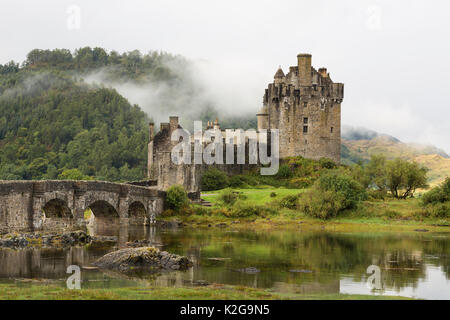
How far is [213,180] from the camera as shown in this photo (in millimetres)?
68438

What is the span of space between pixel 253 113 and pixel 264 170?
8453 centimetres

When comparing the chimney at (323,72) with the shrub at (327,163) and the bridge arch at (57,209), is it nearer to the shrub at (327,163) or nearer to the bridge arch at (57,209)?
the shrub at (327,163)

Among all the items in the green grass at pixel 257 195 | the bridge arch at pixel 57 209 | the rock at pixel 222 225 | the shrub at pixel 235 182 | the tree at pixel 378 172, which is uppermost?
the tree at pixel 378 172

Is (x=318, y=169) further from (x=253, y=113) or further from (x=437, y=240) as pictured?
(x=253, y=113)

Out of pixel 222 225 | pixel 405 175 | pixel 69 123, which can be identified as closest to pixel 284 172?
pixel 405 175

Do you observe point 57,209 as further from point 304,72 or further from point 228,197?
point 304,72

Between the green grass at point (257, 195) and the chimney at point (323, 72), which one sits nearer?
the green grass at point (257, 195)

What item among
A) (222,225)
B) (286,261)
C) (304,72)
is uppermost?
(304,72)

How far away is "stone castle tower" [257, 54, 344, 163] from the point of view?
265ft

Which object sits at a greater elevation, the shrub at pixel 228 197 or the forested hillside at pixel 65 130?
the forested hillside at pixel 65 130

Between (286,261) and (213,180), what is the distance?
3799 cm

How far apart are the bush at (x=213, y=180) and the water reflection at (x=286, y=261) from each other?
71.8ft

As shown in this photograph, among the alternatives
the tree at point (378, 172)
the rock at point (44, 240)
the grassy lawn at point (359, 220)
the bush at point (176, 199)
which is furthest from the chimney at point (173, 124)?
the rock at point (44, 240)

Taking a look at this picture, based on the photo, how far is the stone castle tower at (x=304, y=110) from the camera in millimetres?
80750
